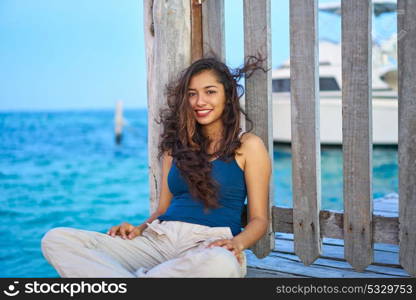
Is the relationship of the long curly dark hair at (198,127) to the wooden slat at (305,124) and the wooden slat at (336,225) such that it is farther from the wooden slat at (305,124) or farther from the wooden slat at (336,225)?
the wooden slat at (336,225)

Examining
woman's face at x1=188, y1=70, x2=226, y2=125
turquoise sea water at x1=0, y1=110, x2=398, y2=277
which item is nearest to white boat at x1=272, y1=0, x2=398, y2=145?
turquoise sea water at x1=0, y1=110, x2=398, y2=277

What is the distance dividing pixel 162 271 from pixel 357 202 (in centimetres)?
109

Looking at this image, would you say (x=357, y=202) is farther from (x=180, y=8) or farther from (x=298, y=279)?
(x=180, y=8)

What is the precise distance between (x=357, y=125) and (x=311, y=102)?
27 cm

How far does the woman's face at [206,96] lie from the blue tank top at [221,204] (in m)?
0.27

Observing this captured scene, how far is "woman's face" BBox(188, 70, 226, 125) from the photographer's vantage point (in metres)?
2.96

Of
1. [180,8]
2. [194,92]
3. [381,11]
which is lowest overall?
[194,92]

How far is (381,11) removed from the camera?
54.4 ft

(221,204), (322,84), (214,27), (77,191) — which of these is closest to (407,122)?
(221,204)

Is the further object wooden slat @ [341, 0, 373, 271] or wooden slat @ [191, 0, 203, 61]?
wooden slat @ [191, 0, 203, 61]

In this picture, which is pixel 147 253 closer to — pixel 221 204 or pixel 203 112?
pixel 221 204

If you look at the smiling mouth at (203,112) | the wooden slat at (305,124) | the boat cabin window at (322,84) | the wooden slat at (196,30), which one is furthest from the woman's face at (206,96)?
the boat cabin window at (322,84)

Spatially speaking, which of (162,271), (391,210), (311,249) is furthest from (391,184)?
(162,271)

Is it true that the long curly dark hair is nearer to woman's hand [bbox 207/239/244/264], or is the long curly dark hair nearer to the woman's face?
the woman's face
